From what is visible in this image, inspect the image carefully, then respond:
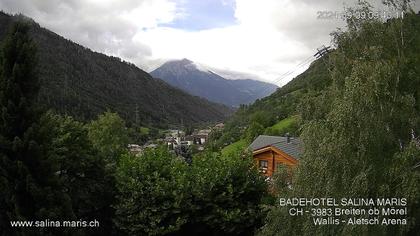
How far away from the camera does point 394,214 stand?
11289 millimetres

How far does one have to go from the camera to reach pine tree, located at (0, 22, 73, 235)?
50.2 feet

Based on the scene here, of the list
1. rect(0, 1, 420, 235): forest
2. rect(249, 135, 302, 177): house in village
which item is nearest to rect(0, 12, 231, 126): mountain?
rect(249, 135, 302, 177): house in village

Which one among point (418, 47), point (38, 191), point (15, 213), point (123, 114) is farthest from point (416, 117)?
point (123, 114)

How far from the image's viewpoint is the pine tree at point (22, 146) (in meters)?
15.3

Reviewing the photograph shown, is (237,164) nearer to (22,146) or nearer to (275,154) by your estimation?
(22,146)

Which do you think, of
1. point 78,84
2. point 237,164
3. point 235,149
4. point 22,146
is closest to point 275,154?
point 235,149

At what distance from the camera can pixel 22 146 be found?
50.5ft

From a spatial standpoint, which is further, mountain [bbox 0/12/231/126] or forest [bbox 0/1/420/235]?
mountain [bbox 0/12/231/126]

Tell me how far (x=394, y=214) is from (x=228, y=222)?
1052 cm

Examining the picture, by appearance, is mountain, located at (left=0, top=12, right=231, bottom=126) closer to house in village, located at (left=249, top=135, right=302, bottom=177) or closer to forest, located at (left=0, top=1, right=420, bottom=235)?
house in village, located at (left=249, top=135, right=302, bottom=177)

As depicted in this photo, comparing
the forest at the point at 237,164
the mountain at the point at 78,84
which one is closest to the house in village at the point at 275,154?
the forest at the point at 237,164

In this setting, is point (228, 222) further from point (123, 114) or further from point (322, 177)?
point (123, 114)

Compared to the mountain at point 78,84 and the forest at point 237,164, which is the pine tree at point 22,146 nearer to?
the forest at point 237,164

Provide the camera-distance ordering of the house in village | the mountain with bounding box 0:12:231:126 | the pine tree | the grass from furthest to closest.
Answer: the mountain with bounding box 0:12:231:126 → the house in village → the grass → the pine tree
